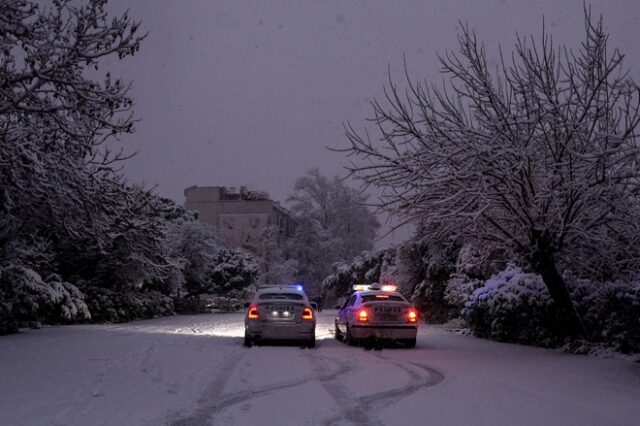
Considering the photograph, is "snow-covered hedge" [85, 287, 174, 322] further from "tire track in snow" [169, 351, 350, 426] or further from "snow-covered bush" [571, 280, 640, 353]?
"snow-covered bush" [571, 280, 640, 353]

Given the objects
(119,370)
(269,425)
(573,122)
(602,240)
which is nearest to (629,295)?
(602,240)

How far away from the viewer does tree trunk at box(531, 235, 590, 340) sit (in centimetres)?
1477

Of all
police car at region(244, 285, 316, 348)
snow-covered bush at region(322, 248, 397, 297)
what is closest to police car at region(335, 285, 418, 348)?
police car at region(244, 285, 316, 348)

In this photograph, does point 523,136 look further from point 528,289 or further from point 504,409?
point 504,409

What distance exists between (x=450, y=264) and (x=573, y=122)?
17281 mm

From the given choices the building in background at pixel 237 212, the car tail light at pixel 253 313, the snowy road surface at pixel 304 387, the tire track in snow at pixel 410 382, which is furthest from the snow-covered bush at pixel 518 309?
the building in background at pixel 237 212

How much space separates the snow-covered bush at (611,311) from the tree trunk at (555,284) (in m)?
0.25

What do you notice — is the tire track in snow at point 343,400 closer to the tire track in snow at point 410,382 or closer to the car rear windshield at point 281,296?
the tire track in snow at point 410,382

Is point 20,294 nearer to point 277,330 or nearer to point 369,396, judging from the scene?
point 277,330

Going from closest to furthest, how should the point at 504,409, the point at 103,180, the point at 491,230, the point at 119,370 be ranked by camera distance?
the point at 504,409, the point at 119,370, the point at 103,180, the point at 491,230

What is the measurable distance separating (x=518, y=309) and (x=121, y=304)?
61.6 feet

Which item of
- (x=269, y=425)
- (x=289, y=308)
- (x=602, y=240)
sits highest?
(x=602, y=240)

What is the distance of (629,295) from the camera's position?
12125mm

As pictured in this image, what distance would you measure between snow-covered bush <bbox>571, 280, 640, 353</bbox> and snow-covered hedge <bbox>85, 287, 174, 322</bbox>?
19221mm
